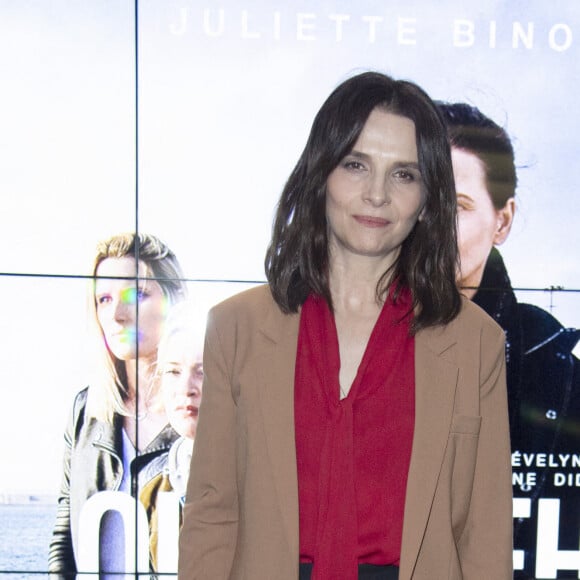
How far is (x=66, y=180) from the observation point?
265cm

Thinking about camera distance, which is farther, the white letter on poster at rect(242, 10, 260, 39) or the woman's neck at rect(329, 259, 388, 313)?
the white letter on poster at rect(242, 10, 260, 39)

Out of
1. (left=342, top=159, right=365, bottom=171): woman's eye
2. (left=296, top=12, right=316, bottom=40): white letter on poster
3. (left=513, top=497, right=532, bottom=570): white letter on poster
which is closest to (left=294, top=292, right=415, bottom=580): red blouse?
(left=342, top=159, right=365, bottom=171): woman's eye

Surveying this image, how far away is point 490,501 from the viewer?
1.35 m

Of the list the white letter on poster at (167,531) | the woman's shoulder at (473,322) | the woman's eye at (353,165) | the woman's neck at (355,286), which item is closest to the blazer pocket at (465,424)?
the woman's shoulder at (473,322)

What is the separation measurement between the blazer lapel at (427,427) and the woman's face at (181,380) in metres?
1.51

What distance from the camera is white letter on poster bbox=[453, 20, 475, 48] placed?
2.65 meters

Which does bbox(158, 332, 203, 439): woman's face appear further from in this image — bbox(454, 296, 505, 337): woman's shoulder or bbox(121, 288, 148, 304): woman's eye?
bbox(454, 296, 505, 337): woman's shoulder

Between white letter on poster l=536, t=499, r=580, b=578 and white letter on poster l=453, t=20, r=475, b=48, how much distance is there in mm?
1813

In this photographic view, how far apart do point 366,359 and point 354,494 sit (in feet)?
0.82

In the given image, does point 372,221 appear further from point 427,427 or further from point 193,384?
point 193,384

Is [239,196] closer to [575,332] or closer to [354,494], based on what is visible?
[575,332]

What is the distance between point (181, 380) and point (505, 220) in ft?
4.55

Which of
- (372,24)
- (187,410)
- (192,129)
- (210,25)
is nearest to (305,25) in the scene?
(372,24)

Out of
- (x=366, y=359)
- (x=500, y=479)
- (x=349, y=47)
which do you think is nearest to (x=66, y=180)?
(x=349, y=47)
